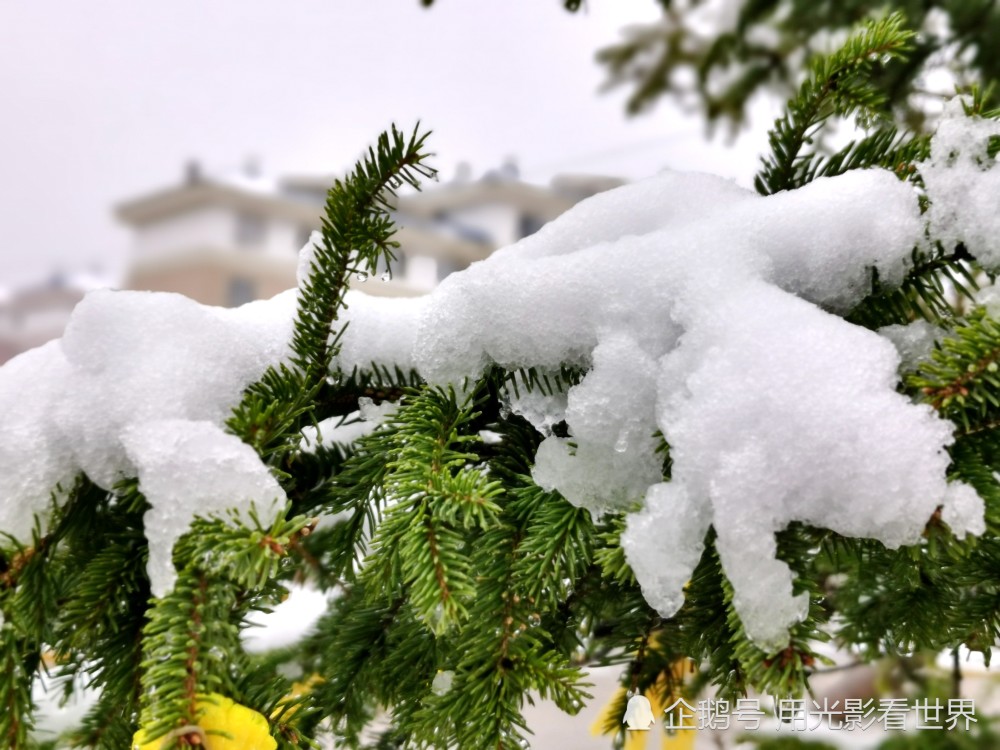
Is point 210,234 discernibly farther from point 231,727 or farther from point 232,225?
point 231,727

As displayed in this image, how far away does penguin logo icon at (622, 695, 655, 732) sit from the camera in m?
0.46

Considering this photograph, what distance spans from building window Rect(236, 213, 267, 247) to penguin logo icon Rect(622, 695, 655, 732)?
557 centimetres

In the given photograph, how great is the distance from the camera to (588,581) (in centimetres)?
45

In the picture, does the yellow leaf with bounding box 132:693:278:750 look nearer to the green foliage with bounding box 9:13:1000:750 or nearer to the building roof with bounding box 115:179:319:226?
the green foliage with bounding box 9:13:1000:750

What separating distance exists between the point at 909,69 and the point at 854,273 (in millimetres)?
1491

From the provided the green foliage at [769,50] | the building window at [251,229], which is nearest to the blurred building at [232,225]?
the building window at [251,229]

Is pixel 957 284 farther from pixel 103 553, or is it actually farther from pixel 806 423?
pixel 103 553

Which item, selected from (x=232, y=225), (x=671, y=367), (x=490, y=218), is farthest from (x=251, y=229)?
(x=671, y=367)

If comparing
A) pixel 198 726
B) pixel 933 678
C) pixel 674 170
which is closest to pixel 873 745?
pixel 933 678

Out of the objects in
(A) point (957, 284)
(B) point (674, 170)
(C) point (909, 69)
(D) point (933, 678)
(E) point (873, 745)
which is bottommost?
(E) point (873, 745)

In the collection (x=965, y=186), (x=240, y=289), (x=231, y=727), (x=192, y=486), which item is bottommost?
(x=231, y=727)

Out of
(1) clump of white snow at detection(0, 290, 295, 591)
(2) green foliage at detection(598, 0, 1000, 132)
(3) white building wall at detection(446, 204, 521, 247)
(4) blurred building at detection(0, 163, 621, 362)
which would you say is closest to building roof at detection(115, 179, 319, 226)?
(4) blurred building at detection(0, 163, 621, 362)

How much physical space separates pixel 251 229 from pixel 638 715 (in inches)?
225

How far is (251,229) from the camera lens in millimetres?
5625
